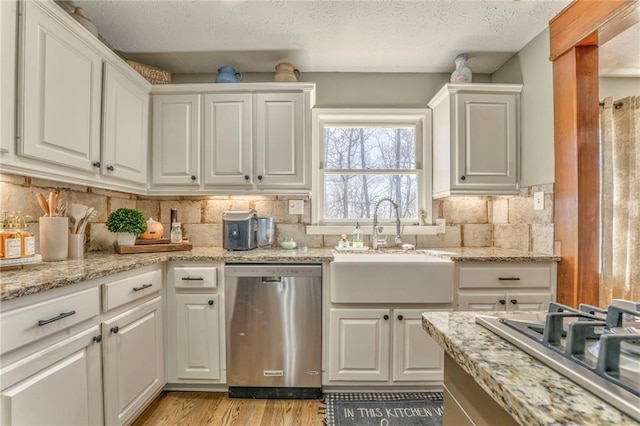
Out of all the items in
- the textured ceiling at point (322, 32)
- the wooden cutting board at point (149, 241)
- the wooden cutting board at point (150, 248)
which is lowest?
the wooden cutting board at point (150, 248)

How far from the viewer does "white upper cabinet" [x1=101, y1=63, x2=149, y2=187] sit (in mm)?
1844

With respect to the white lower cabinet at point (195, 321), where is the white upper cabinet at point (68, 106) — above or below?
above

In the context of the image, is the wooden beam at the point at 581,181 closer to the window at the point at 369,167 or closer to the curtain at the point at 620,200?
the curtain at the point at 620,200

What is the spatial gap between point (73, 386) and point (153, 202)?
5.50 feet

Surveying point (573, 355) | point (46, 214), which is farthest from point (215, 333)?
point (573, 355)

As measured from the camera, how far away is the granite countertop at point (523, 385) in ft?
1.24

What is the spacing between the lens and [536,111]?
7.27 feet

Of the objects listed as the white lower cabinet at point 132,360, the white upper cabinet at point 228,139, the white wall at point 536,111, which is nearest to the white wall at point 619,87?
the white wall at point 536,111

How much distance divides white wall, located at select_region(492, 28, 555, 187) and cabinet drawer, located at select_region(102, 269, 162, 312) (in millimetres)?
2581

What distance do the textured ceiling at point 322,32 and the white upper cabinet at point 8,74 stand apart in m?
0.72

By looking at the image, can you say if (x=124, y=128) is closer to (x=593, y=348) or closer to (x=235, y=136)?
(x=235, y=136)

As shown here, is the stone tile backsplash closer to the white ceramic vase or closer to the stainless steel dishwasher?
the stainless steel dishwasher

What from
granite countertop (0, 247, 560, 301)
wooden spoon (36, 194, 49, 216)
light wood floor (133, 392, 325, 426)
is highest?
wooden spoon (36, 194, 49, 216)

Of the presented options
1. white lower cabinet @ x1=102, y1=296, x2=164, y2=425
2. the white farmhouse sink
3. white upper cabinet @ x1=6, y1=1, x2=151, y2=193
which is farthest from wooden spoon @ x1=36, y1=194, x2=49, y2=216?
the white farmhouse sink
